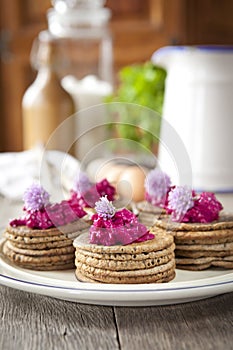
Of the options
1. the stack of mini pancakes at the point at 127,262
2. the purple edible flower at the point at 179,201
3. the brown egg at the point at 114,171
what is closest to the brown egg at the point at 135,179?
the brown egg at the point at 114,171

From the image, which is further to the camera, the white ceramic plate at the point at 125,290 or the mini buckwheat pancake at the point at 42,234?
the mini buckwheat pancake at the point at 42,234

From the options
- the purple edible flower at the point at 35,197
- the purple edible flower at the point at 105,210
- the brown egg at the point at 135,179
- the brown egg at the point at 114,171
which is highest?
the purple edible flower at the point at 105,210

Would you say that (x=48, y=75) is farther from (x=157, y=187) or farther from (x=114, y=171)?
(x=157, y=187)

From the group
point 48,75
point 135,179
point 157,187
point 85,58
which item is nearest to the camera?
point 157,187

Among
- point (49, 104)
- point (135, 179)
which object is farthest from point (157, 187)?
point (49, 104)

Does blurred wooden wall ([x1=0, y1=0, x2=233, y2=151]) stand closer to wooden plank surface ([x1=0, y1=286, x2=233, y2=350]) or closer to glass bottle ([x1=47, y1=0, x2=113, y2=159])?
glass bottle ([x1=47, y1=0, x2=113, y2=159])

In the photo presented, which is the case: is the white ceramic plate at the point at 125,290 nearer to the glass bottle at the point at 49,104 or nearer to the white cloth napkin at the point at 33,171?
the white cloth napkin at the point at 33,171

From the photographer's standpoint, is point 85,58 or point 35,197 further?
point 85,58

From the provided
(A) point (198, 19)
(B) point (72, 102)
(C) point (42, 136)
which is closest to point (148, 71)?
(B) point (72, 102)
